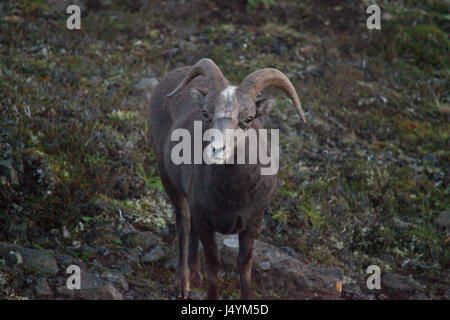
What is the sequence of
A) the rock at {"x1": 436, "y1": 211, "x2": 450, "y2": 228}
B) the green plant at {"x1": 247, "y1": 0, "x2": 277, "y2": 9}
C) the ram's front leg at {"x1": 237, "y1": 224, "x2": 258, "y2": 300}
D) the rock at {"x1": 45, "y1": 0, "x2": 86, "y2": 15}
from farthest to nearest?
the green plant at {"x1": 247, "y1": 0, "x2": 277, "y2": 9}
the rock at {"x1": 45, "y1": 0, "x2": 86, "y2": 15}
the rock at {"x1": 436, "y1": 211, "x2": 450, "y2": 228}
the ram's front leg at {"x1": 237, "y1": 224, "x2": 258, "y2": 300}

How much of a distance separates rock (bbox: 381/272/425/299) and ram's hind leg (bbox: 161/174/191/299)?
114 inches

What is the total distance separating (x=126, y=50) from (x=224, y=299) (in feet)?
25.1

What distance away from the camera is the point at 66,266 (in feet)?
24.0

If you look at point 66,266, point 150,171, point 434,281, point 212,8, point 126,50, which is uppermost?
point 212,8

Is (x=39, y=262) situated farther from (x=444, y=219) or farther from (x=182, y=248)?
(x=444, y=219)

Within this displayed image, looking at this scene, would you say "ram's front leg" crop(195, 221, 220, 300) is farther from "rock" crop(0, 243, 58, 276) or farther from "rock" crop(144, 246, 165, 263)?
"rock" crop(0, 243, 58, 276)

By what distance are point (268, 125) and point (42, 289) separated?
587 cm

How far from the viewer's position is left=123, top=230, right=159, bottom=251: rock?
8181 mm

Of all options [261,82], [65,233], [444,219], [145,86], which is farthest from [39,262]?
[444,219]

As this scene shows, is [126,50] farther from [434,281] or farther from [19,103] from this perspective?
[434,281]

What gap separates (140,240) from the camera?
324 inches

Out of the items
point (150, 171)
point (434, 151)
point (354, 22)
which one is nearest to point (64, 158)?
point (150, 171)

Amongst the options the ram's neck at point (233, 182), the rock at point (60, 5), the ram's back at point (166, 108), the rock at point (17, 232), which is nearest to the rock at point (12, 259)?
the rock at point (17, 232)

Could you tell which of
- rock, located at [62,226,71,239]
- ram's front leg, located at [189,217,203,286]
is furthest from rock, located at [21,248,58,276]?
ram's front leg, located at [189,217,203,286]
